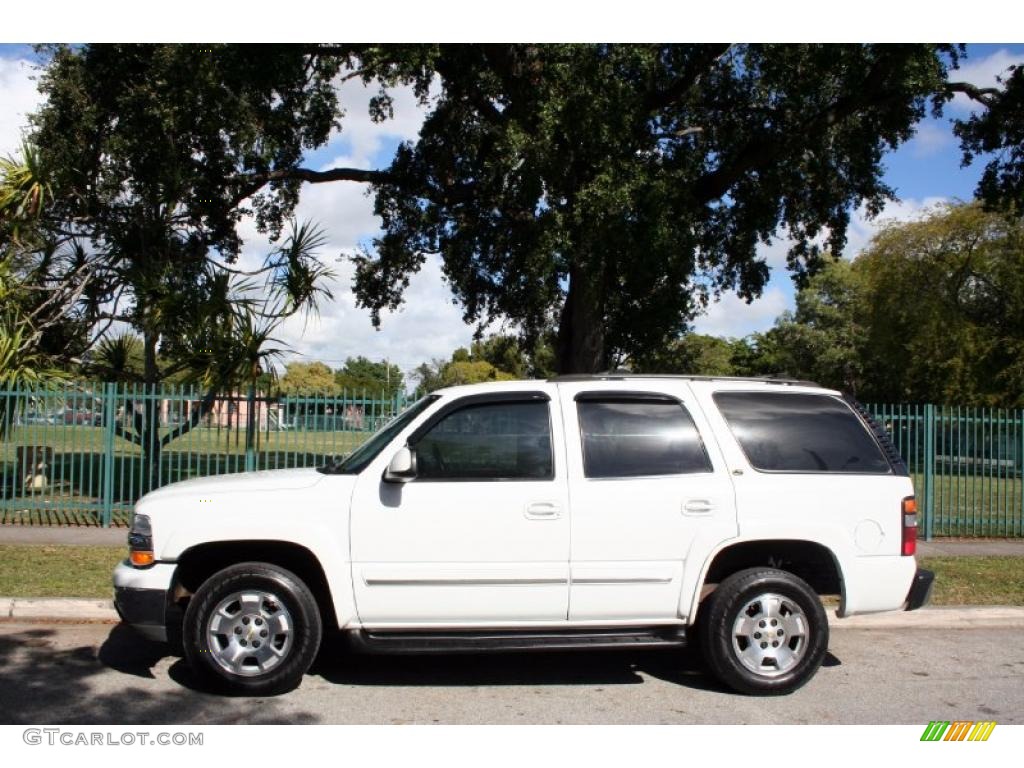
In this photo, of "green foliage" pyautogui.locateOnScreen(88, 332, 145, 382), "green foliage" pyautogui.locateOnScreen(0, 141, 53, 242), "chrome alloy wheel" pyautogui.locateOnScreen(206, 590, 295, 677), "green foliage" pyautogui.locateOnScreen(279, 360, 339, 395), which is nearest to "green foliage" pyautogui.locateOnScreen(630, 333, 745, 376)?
"green foliage" pyautogui.locateOnScreen(279, 360, 339, 395)

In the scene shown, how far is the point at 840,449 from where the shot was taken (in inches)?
230

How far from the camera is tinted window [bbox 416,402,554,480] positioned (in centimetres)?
548

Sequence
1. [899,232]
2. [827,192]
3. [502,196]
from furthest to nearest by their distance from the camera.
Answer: [899,232] < [827,192] < [502,196]

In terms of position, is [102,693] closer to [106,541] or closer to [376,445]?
[376,445]

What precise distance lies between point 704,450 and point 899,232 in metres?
31.3

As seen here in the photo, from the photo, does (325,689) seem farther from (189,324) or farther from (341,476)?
(189,324)

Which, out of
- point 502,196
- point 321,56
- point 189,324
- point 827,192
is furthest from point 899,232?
point 189,324

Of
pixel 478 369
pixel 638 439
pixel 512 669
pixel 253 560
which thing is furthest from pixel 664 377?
pixel 478 369

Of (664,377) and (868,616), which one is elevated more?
(664,377)

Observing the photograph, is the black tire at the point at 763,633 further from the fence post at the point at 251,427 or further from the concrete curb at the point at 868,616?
the fence post at the point at 251,427

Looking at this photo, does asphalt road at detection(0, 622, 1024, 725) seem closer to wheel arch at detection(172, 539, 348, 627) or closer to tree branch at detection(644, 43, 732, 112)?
wheel arch at detection(172, 539, 348, 627)

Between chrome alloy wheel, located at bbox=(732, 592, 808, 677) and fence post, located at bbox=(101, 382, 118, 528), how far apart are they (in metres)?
9.13

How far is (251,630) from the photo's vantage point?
5.33 metres

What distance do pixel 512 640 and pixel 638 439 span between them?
1.46 meters
